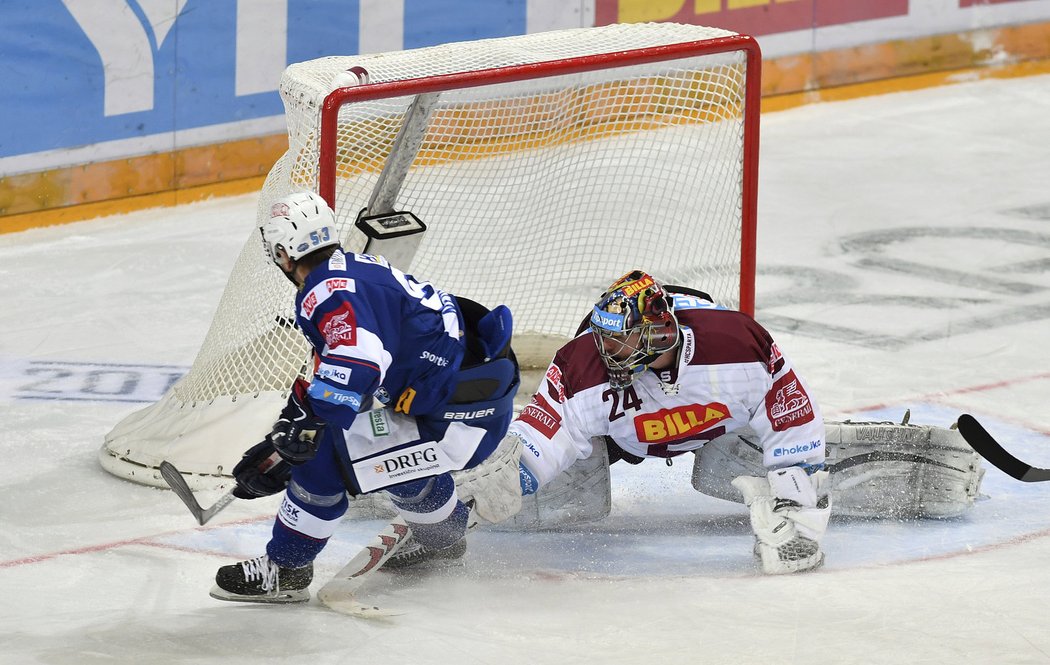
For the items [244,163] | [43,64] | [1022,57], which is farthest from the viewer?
[1022,57]

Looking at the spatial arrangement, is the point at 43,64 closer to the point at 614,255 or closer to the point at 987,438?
the point at 614,255

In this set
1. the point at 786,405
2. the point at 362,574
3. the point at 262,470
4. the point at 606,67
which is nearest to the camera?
the point at 262,470

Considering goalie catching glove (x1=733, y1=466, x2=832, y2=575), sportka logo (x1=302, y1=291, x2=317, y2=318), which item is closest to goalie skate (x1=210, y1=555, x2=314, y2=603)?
sportka logo (x1=302, y1=291, x2=317, y2=318)

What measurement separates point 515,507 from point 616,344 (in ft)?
1.57

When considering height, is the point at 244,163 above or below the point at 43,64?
below

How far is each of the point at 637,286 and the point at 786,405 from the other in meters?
0.49

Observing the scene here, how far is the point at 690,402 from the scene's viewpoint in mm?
4422

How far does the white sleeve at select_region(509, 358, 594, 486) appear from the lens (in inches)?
174

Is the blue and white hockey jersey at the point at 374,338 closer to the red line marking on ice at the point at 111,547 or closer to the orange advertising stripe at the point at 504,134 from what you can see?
the red line marking on ice at the point at 111,547

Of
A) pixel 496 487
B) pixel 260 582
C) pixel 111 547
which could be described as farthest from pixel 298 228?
pixel 111 547

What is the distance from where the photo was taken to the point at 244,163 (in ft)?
26.8

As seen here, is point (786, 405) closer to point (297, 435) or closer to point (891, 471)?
point (891, 471)

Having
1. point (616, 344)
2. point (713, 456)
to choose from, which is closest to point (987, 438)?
point (713, 456)

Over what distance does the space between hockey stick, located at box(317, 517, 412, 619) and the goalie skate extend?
0.20 ft
